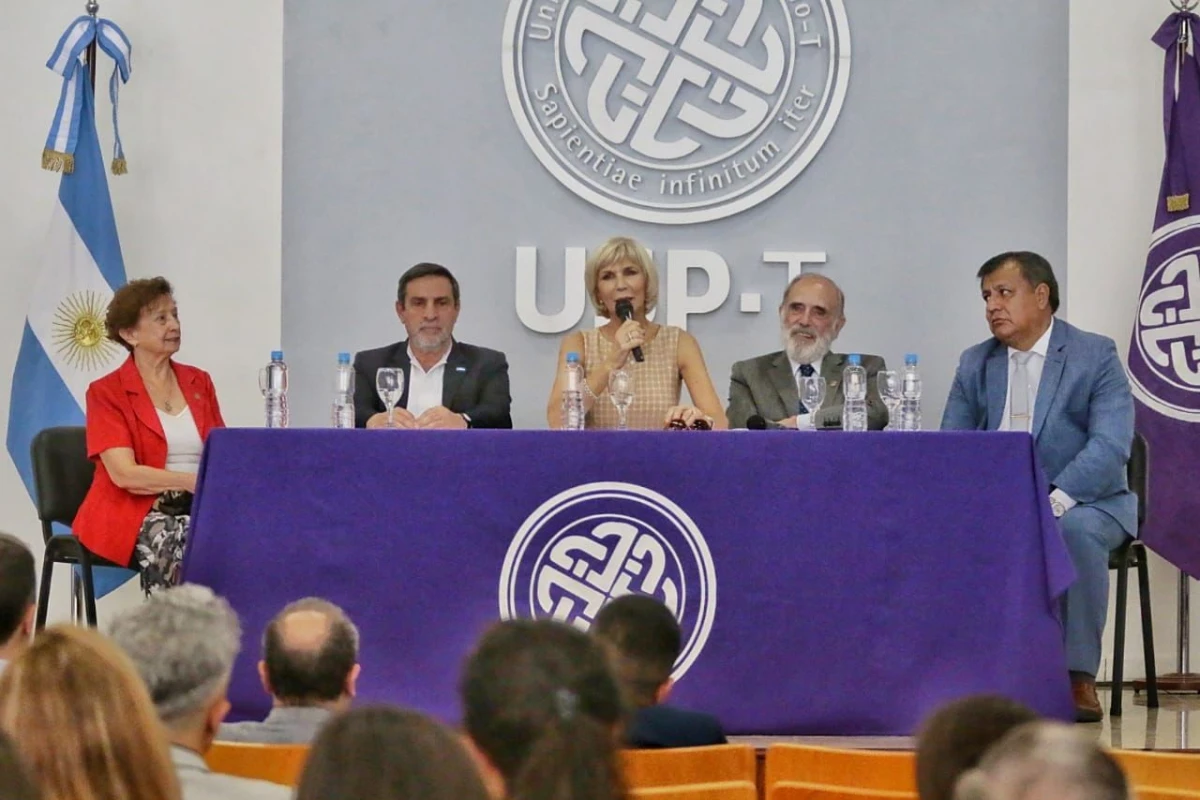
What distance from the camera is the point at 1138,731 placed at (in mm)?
4422

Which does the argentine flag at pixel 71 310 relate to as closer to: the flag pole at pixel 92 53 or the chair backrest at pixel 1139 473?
the flag pole at pixel 92 53

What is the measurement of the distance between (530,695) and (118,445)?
331 centimetres

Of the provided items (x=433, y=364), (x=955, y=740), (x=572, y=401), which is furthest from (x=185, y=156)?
(x=955, y=740)

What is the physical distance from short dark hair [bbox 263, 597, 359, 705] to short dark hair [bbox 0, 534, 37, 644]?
38 centimetres

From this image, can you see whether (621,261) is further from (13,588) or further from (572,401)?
(13,588)

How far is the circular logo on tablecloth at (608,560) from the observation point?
372cm

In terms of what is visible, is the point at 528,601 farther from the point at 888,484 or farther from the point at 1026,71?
the point at 1026,71

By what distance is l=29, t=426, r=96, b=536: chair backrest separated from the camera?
15.8 ft

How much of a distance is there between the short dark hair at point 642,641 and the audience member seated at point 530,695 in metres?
0.93

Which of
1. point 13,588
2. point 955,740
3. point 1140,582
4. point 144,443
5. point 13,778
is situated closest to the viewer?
point 13,778

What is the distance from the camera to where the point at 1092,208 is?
5633 millimetres

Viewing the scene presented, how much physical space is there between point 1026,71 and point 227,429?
3.29 metres

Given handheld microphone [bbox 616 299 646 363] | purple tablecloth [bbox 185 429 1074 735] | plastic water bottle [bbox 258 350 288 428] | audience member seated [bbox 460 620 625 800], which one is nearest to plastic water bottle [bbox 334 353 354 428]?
plastic water bottle [bbox 258 350 288 428]

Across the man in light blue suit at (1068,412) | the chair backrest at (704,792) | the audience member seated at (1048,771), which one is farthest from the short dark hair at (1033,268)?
the audience member seated at (1048,771)
